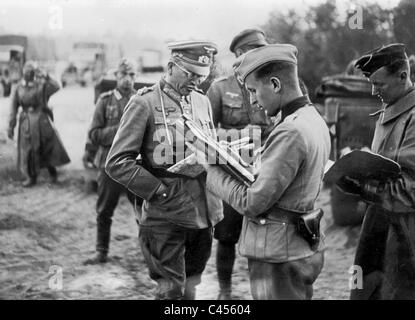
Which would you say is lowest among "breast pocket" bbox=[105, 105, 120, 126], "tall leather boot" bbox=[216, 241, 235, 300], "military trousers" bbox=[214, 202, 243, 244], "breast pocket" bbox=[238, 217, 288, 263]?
"tall leather boot" bbox=[216, 241, 235, 300]

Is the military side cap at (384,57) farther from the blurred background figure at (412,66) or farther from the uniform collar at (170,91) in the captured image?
the uniform collar at (170,91)

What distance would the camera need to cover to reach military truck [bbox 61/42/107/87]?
3361mm

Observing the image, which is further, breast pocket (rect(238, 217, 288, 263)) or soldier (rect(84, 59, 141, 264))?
soldier (rect(84, 59, 141, 264))

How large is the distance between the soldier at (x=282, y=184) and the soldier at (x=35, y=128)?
59.2 inches

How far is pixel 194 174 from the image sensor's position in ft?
9.36

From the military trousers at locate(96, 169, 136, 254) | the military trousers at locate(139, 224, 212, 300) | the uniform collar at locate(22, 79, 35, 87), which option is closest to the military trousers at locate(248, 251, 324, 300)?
the military trousers at locate(139, 224, 212, 300)

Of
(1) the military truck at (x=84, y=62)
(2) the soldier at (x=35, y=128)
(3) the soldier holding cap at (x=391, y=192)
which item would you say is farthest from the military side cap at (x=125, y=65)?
(3) the soldier holding cap at (x=391, y=192)

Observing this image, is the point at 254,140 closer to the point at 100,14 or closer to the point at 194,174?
the point at 194,174

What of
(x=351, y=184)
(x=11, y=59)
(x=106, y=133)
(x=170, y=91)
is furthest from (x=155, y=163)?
(x=11, y=59)

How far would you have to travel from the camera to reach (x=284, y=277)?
7.55ft

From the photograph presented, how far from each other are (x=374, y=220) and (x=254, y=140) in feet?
3.11

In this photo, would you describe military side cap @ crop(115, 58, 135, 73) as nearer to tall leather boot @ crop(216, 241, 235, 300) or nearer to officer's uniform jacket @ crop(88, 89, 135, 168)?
officer's uniform jacket @ crop(88, 89, 135, 168)

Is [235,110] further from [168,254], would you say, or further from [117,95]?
[168,254]

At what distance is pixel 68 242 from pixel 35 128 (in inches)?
29.3
